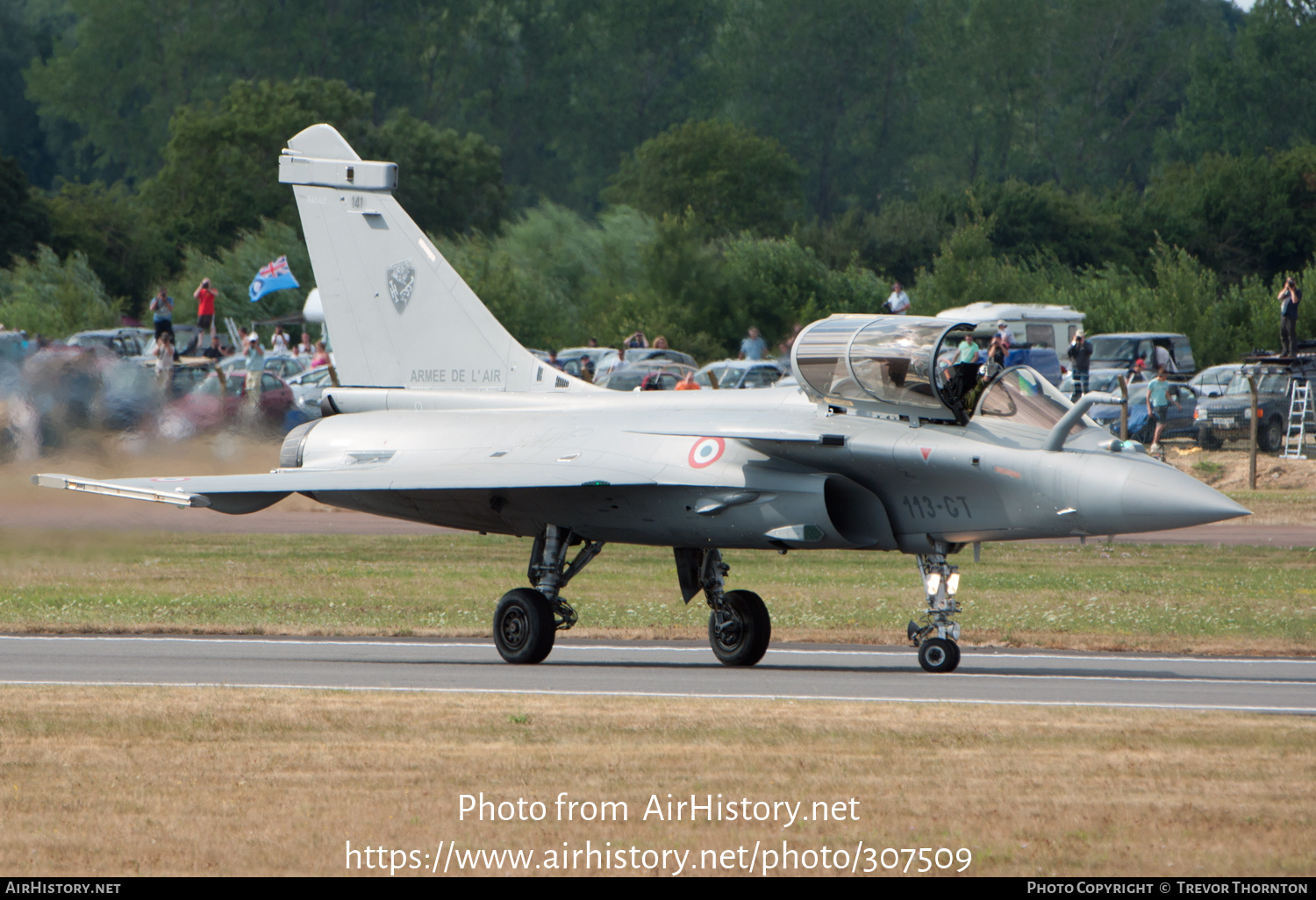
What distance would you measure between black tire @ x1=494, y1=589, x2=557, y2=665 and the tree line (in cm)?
4703

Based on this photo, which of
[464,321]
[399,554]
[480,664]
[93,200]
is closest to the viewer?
[480,664]

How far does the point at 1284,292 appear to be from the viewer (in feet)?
143

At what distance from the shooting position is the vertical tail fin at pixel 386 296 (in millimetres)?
16984

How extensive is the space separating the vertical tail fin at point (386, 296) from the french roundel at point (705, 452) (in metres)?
2.65

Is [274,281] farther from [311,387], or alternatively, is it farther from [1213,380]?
[1213,380]

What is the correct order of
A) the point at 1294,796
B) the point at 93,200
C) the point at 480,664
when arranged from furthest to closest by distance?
the point at 93,200
the point at 480,664
the point at 1294,796

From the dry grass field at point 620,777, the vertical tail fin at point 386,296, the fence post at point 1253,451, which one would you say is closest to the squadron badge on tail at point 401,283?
the vertical tail fin at point 386,296

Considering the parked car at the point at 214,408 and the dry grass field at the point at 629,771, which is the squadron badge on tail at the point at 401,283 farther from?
the parked car at the point at 214,408

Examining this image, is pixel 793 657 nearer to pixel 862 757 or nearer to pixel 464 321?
pixel 464 321

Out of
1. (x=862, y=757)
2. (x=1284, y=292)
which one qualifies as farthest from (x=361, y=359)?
(x=1284, y=292)

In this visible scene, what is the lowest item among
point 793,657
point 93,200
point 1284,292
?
point 793,657

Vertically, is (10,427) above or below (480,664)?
above

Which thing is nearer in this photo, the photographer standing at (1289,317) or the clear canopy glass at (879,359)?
the clear canopy glass at (879,359)

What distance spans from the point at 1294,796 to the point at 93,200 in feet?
284
